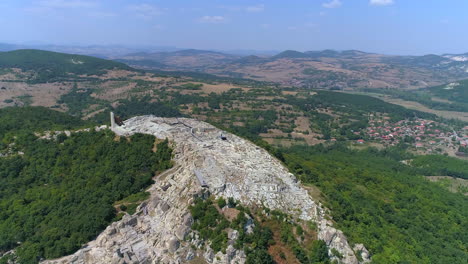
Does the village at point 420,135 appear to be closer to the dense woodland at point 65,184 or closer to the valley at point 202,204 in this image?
the valley at point 202,204

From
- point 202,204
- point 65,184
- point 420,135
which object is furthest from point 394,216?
point 420,135

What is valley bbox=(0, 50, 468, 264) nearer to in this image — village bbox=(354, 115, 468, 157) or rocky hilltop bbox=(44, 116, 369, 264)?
rocky hilltop bbox=(44, 116, 369, 264)

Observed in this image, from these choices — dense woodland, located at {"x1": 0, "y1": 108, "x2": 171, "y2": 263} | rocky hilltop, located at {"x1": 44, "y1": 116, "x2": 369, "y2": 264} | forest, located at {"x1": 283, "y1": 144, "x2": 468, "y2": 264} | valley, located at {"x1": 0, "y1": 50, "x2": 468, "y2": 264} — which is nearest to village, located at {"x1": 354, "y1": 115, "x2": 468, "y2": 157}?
valley, located at {"x1": 0, "y1": 50, "x2": 468, "y2": 264}

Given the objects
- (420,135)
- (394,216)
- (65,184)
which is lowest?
(420,135)

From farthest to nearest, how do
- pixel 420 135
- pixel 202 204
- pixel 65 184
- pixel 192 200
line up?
pixel 420 135 < pixel 65 184 < pixel 192 200 < pixel 202 204

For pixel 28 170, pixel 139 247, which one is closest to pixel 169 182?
pixel 139 247

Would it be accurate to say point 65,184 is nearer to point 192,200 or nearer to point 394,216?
point 192,200

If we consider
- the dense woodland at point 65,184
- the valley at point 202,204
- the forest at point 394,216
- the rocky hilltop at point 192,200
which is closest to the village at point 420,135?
the valley at point 202,204

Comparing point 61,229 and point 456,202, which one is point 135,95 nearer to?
point 61,229
